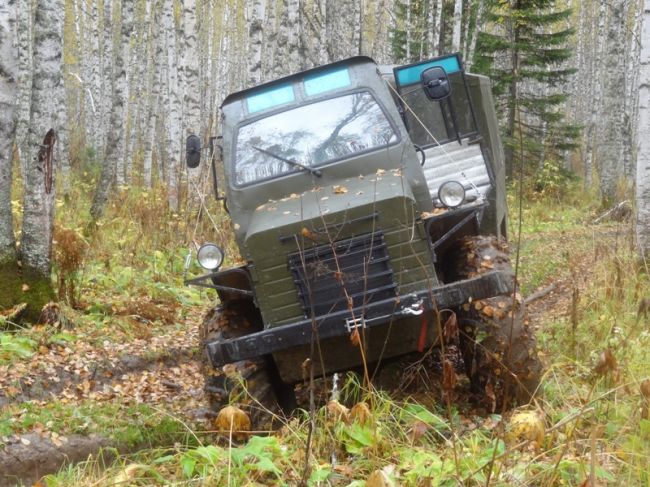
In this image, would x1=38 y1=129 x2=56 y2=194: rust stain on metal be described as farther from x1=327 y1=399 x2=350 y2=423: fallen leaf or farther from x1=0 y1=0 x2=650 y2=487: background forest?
x1=327 y1=399 x2=350 y2=423: fallen leaf

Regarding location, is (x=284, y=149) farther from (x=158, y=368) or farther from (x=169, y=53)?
(x=169, y=53)

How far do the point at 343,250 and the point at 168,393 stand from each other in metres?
2.58

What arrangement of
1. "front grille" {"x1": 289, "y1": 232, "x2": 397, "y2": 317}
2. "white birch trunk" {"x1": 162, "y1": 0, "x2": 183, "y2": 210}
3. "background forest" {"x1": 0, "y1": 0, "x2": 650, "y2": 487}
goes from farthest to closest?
"white birch trunk" {"x1": 162, "y1": 0, "x2": 183, "y2": 210}, "front grille" {"x1": 289, "y1": 232, "x2": 397, "y2": 317}, "background forest" {"x1": 0, "y1": 0, "x2": 650, "y2": 487}

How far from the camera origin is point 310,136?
6.21m

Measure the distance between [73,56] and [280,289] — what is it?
33019mm

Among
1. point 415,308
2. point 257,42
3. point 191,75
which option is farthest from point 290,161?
point 257,42

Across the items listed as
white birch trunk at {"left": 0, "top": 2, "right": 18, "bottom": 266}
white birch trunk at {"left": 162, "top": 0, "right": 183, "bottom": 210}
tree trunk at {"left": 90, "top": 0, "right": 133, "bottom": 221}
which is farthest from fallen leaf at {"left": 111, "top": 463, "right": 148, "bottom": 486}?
white birch trunk at {"left": 162, "top": 0, "right": 183, "bottom": 210}

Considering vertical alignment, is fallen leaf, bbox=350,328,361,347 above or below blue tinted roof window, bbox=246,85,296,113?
below

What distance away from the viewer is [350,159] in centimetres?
603

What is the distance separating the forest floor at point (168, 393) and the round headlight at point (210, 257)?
103 centimetres

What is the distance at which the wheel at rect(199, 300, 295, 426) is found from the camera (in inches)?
207

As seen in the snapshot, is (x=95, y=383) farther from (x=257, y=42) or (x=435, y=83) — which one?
(x=257, y=42)

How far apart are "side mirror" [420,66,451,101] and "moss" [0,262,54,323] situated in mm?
4077

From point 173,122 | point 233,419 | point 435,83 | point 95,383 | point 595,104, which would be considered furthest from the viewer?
point 595,104
